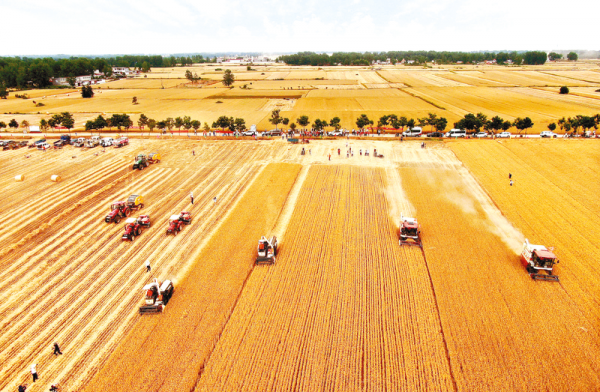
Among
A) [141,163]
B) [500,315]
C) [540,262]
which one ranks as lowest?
[500,315]

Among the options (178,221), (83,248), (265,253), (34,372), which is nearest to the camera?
(34,372)

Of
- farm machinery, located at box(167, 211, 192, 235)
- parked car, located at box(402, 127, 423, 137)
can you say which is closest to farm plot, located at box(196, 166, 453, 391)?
farm machinery, located at box(167, 211, 192, 235)

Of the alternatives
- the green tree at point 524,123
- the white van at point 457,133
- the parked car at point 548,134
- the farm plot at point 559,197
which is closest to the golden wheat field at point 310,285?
the farm plot at point 559,197

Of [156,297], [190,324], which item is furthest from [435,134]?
[156,297]

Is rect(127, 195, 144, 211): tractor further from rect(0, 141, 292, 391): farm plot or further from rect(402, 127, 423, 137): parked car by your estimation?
rect(402, 127, 423, 137): parked car

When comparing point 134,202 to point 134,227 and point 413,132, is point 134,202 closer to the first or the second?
point 134,227

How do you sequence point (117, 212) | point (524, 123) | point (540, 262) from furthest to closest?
1. point (524, 123)
2. point (117, 212)
3. point (540, 262)
